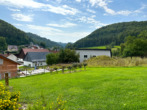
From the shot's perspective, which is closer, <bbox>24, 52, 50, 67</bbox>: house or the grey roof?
<bbox>24, 52, 50, 67</bbox>: house

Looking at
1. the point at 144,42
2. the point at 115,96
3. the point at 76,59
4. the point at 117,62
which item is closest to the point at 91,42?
the point at 144,42

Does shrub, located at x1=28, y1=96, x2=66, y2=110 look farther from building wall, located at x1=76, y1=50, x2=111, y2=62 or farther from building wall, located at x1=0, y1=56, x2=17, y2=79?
Answer: building wall, located at x1=76, y1=50, x2=111, y2=62

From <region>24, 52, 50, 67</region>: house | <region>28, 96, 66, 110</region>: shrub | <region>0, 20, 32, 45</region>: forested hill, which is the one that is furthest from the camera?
<region>0, 20, 32, 45</region>: forested hill

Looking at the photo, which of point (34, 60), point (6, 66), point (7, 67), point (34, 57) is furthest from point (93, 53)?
point (34, 57)

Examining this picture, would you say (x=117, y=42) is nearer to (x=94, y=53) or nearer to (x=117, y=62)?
(x=94, y=53)

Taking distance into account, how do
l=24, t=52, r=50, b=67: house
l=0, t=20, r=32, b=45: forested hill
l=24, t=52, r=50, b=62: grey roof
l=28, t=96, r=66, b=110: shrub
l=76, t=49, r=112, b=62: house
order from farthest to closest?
l=0, t=20, r=32, b=45: forested hill < l=24, t=52, r=50, b=62: grey roof < l=24, t=52, r=50, b=67: house < l=76, t=49, r=112, b=62: house < l=28, t=96, r=66, b=110: shrub

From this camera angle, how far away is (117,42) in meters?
65.2

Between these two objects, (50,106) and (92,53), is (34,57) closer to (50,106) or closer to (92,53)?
(92,53)

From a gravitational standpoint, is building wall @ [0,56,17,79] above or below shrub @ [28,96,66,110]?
below

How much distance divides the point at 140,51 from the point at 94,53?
13.0 meters

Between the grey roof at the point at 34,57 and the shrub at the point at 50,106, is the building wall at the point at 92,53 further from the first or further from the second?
the shrub at the point at 50,106

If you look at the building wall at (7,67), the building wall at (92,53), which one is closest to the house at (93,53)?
the building wall at (92,53)

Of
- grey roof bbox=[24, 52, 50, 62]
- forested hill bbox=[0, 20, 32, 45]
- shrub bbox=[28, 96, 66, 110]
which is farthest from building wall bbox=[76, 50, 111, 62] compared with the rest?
forested hill bbox=[0, 20, 32, 45]

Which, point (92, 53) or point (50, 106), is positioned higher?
point (92, 53)
